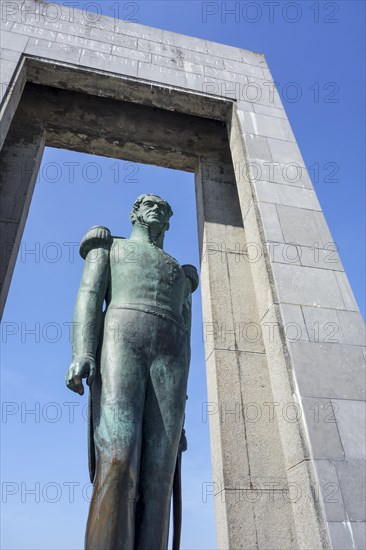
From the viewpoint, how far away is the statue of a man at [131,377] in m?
3.27

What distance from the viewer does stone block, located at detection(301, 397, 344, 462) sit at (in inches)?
155

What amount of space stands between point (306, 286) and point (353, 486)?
7.36 ft

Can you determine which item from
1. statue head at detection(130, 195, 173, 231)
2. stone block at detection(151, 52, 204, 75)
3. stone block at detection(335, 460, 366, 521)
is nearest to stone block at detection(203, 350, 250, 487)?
stone block at detection(335, 460, 366, 521)

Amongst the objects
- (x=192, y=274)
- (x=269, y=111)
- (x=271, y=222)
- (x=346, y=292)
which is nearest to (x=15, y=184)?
(x=192, y=274)

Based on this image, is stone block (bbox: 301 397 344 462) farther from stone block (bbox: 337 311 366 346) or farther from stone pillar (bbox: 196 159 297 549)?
stone pillar (bbox: 196 159 297 549)

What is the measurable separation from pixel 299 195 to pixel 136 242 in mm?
2745

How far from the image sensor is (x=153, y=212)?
5035 millimetres

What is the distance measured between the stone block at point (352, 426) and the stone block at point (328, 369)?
8 cm

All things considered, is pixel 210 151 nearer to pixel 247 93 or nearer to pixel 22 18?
pixel 247 93

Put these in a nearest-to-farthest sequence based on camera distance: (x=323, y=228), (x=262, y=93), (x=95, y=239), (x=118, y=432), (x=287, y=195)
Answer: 1. (x=118, y=432)
2. (x=95, y=239)
3. (x=323, y=228)
4. (x=287, y=195)
5. (x=262, y=93)

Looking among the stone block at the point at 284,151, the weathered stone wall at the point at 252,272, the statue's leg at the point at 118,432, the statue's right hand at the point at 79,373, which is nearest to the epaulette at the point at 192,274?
the weathered stone wall at the point at 252,272

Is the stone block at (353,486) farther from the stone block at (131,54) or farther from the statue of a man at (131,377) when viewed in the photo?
the stone block at (131,54)

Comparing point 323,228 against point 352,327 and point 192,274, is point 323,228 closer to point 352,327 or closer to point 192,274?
point 352,327

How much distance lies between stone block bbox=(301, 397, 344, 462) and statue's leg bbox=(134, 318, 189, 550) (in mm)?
1244
